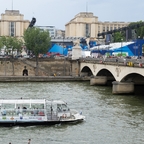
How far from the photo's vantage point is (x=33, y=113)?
36375mm

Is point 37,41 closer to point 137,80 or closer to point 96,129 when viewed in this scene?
point 137,80

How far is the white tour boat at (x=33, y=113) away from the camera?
35.8m

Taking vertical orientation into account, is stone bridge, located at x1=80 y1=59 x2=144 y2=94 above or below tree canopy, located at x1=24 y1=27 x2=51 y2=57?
below

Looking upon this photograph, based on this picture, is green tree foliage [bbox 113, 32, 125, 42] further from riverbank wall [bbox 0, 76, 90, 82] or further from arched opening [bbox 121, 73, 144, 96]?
arched opening [bbox 121, 73, 144, 96]

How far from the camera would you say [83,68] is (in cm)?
8619

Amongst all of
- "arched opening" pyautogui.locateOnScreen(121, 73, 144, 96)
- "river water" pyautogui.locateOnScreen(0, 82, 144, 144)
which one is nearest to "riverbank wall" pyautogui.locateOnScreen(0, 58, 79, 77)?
"arched opening" pyautogui.locateOnScreen(121, 73, 144, 96)

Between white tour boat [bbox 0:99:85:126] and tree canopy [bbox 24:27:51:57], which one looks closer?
white tour boat [bbox 0:99:85:126]

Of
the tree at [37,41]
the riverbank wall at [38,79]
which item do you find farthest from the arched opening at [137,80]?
the tree at [37,41]

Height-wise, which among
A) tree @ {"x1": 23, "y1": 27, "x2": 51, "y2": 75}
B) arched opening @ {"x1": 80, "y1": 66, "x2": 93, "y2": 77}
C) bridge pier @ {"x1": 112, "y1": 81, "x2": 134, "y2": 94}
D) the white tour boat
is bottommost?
the white tour boat

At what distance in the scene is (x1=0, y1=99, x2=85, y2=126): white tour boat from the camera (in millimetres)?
35812

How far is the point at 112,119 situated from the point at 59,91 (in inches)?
883

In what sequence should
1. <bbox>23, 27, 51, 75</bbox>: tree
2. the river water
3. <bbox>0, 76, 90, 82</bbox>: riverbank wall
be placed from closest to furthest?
the river water < <bbox>0, 76, 90, 82</bbox>: riverbank wall < <bbox>23, 27, 51, 75</bbox>: tree

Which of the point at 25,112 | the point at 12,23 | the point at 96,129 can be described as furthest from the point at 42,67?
the point at 12,23

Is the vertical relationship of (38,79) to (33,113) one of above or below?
above
